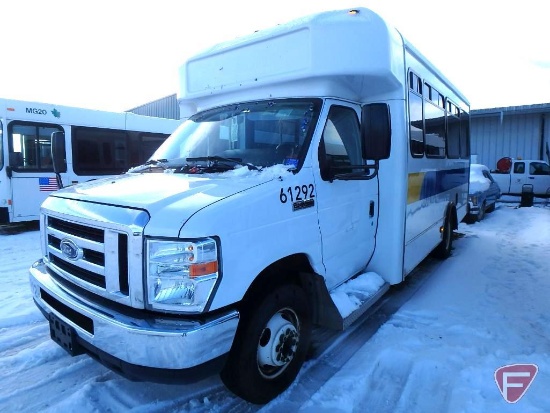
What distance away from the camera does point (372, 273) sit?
4.05 metres

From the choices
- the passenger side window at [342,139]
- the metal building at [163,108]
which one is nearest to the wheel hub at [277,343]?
the passenger side window at [342,139]

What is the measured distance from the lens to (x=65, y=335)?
99.4 inches

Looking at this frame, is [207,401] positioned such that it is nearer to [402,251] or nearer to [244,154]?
[244,154]

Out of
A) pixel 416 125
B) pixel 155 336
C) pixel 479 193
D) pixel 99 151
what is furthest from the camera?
pixel 479 193

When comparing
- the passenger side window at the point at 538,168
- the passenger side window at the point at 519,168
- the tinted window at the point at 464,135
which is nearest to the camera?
the tinted window at the point at 464,135

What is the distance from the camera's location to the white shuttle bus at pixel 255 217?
212cm

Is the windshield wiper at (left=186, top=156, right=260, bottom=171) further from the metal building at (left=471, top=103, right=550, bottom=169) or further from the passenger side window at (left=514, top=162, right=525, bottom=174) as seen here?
the metal building at (left=471, top=103, right=550, bottom=169)

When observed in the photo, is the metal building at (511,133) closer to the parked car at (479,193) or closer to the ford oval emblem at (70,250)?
the parked car at (479,193)

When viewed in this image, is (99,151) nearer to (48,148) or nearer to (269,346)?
(48,148)

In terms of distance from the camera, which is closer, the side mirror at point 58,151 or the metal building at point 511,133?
the side mirror at point 58,151

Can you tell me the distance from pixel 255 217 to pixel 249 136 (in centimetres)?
116

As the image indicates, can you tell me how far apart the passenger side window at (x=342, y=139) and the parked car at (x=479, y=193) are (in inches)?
282

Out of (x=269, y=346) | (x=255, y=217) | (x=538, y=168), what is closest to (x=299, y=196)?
(x=255, y=217)

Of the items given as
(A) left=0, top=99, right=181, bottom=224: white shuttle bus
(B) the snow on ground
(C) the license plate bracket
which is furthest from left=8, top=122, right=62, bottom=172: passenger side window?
(C) the license plate bracket
